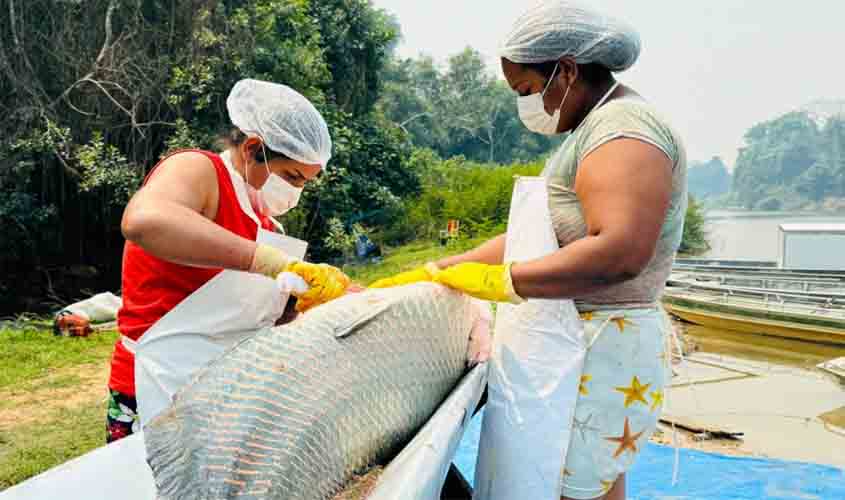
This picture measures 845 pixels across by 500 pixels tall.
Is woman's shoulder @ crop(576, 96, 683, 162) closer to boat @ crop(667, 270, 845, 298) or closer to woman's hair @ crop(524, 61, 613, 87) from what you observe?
woman's hair @ crop(524, 61, 613, 87)

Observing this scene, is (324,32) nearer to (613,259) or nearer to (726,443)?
(726,443)

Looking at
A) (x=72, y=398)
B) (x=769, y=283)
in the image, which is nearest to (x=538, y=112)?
(x=72, y=398)

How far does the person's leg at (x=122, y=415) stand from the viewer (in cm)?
198

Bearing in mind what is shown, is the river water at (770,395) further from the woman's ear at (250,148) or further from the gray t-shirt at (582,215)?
the woman's ear at (250,148)

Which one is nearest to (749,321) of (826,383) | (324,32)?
(826,383)

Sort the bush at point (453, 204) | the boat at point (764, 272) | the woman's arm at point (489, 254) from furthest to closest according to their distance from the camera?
the bush at point (453, 204), the boat at point (764, 272), the woman's arm at point (489, 254)

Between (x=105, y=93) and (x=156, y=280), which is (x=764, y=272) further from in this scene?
(x=156, y=280)

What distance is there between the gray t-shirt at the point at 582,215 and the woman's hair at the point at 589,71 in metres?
0.10

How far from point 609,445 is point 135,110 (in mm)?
10089

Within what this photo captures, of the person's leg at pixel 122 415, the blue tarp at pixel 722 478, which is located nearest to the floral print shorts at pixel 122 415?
the person's leg at pixel 122 415

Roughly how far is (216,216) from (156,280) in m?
0.24

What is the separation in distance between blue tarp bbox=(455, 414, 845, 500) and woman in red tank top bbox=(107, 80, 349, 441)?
1820 mm

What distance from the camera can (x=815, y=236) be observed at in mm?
12234

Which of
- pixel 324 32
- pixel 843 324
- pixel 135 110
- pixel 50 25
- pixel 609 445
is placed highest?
pixel 324 32
